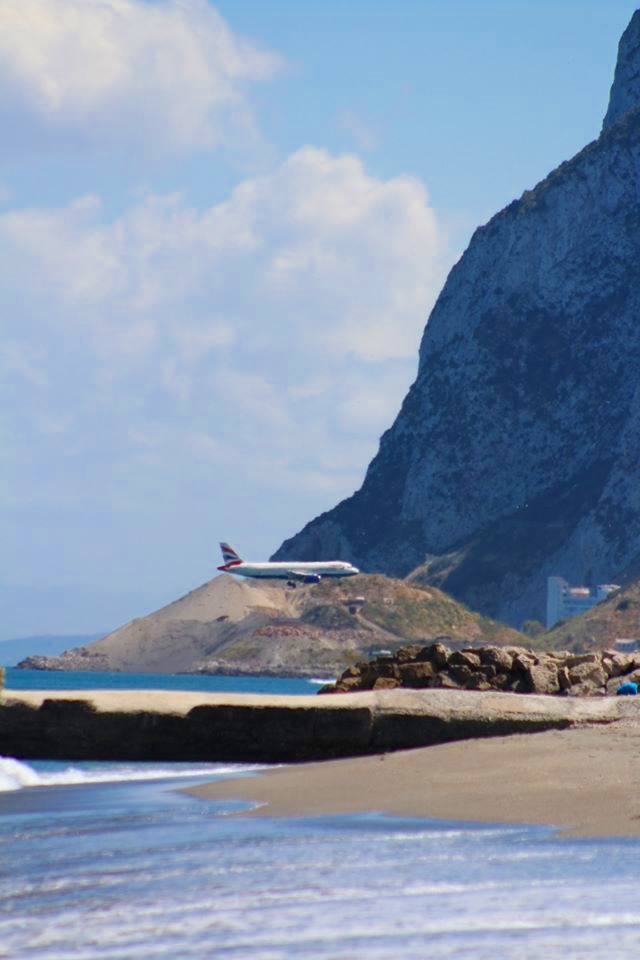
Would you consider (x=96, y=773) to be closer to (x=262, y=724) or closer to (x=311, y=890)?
(x=262, y=724)

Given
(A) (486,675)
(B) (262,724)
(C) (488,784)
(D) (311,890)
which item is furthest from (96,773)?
(D) (311,890)

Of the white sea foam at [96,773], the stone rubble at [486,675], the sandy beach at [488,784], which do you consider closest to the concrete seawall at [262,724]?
the white sea foam at [96,773]

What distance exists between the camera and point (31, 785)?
2352 cm

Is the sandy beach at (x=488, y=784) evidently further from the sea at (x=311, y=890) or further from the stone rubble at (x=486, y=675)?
the stone rubble at (x=486, y=675)

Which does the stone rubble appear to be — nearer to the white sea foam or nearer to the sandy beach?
the white sea foam

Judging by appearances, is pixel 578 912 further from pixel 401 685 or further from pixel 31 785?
pixel 401 685

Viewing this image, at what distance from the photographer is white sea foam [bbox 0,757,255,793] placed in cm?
2361

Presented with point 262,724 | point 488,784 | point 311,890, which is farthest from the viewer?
point 262,724

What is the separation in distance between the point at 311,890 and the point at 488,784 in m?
7.38

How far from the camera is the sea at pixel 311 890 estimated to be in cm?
925

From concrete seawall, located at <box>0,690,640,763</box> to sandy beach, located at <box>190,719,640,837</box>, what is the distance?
6.40ft

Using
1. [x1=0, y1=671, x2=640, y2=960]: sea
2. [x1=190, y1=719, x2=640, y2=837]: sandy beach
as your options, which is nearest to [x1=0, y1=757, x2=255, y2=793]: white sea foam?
[x1=190, y1=719, x2=640, y2=837]: sandy beach

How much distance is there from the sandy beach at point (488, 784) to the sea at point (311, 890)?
28.8 inches

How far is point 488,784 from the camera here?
60.1 feet
